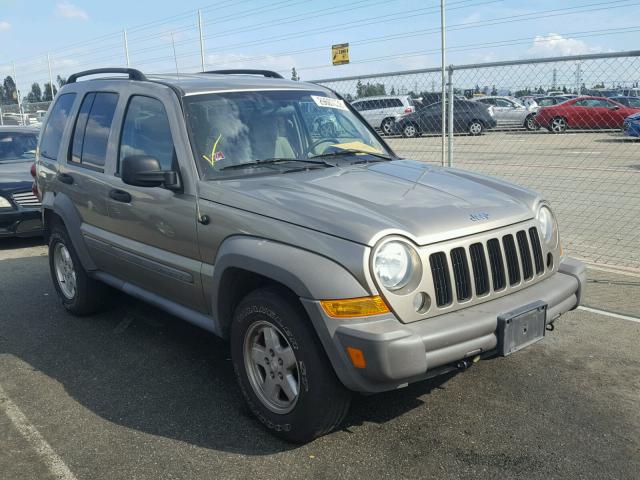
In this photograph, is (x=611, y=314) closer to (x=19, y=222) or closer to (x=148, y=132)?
(x=148, y=132)

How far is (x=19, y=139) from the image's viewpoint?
10.0 meters

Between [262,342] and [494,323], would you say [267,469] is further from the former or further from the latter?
[494,323]

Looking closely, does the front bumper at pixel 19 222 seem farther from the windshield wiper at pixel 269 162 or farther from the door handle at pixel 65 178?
the windshield wiper at pixel 269 162

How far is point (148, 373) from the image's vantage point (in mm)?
4352

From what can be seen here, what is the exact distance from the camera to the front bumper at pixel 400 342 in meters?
2.84

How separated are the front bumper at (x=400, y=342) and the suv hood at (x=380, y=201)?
39 centimetres

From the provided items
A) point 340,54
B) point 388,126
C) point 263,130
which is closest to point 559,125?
point 388,126

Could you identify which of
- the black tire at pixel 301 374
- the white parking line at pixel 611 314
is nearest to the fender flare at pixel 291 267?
the black tire at pixel 301 374

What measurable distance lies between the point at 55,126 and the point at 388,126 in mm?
7444

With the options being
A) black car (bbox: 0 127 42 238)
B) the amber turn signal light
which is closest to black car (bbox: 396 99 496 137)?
black car (bbox: 0 127 42 238)

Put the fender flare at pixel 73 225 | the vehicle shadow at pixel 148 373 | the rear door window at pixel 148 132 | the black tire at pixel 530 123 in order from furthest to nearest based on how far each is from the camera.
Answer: the black tire at pixel 530 123
the fender flare at pixel 73 225
the rear door window at pixel 148 132
the vehicle shadow at pixel 148 373

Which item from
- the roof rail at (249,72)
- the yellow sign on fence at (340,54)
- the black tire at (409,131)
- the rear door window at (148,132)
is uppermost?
the yellow sign on fence at (340,54)

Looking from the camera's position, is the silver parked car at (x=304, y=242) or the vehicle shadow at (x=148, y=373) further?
the vehicle shadow at (x=148, y=373)

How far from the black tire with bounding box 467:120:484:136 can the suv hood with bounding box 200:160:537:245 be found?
5.52 m
